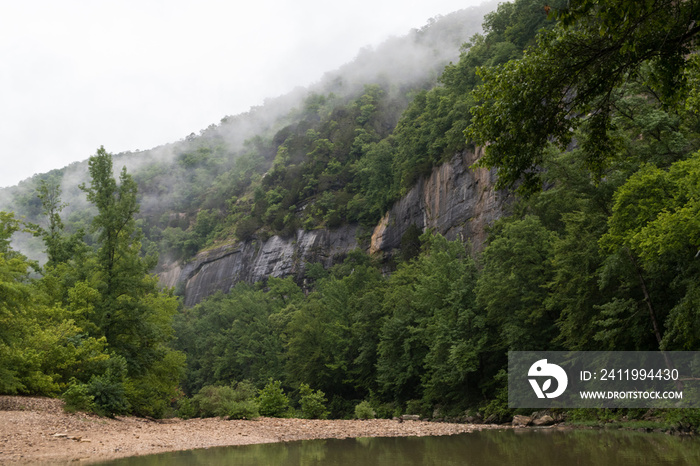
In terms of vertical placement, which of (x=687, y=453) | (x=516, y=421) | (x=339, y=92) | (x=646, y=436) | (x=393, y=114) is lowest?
(x=516, y=421)

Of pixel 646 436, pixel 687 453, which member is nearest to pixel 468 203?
pixel 646 436

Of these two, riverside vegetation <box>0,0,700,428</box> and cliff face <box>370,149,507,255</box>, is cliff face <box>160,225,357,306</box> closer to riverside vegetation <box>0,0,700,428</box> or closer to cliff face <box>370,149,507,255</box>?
riverside vegetation <box>0,0,700,428</box>

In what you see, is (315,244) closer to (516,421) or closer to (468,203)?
(468,203)

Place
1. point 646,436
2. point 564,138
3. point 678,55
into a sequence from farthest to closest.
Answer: point 646,436, point 564,138, point 678,55

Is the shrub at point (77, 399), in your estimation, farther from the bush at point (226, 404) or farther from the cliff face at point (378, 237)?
the cliff face at point (378, 237)

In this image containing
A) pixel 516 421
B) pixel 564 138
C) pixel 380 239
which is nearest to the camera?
pixel 564 138

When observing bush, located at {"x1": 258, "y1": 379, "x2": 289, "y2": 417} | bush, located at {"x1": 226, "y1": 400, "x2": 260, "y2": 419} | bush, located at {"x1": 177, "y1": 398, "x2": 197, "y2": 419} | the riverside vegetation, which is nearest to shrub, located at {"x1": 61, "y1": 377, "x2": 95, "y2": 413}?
the riverside vegetation

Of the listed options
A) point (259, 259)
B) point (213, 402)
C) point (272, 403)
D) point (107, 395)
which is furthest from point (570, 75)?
point (259, 259)

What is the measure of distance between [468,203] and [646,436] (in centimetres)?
3226

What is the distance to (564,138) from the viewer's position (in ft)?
24.3

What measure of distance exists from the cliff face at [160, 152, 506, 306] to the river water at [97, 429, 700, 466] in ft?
82.1

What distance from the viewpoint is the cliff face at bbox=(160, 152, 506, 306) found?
1703 inches

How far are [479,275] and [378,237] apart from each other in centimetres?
3461

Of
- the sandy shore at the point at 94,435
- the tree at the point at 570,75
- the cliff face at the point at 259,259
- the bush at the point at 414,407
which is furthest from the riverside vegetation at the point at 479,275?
the cliff face at the point at 259,259
